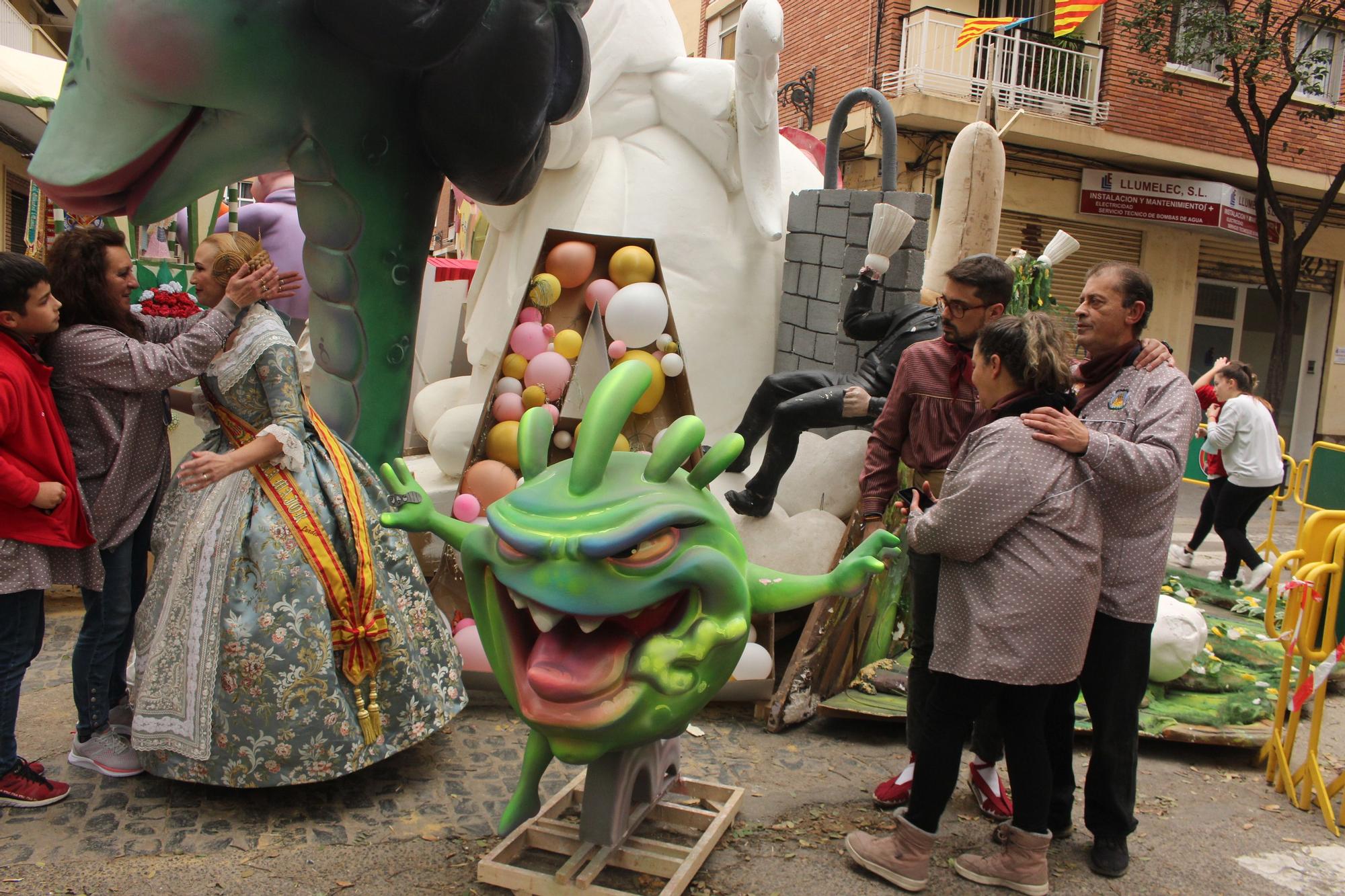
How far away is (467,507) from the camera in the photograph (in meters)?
3.76

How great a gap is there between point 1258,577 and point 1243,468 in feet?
3.46

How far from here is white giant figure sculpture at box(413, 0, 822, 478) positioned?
15.7 ft

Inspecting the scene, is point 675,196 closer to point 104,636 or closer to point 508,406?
point 508,406

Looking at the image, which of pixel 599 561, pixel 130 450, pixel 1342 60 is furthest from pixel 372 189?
pixel 1342 60

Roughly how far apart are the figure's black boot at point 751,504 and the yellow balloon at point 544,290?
1092mm

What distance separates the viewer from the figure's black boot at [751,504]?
4.14 m

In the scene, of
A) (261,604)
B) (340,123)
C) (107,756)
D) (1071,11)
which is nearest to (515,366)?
(340,123)

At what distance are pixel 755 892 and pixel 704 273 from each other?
3.15 m

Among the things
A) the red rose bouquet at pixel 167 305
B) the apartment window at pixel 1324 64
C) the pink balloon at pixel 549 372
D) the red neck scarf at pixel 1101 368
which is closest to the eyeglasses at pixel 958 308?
the red neck scarf at pixel 1101 368

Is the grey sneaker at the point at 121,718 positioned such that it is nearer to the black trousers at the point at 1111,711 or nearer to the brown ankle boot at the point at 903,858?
the brown ankle boot at the point at 903,858

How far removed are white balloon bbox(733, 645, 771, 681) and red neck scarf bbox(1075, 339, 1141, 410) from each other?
4.62 feet

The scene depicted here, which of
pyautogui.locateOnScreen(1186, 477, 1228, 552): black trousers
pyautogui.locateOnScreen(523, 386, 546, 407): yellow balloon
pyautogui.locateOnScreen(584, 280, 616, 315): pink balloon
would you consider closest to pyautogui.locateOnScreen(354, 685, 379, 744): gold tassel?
pyautogui.locateOnScreen(523, 386, 546, 407): yellow balloon

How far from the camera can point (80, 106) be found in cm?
265

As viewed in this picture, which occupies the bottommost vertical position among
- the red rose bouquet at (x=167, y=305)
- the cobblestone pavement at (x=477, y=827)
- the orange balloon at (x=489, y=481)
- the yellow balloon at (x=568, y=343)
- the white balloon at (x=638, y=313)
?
the cobblestone pavement at (x=477, y=827)
